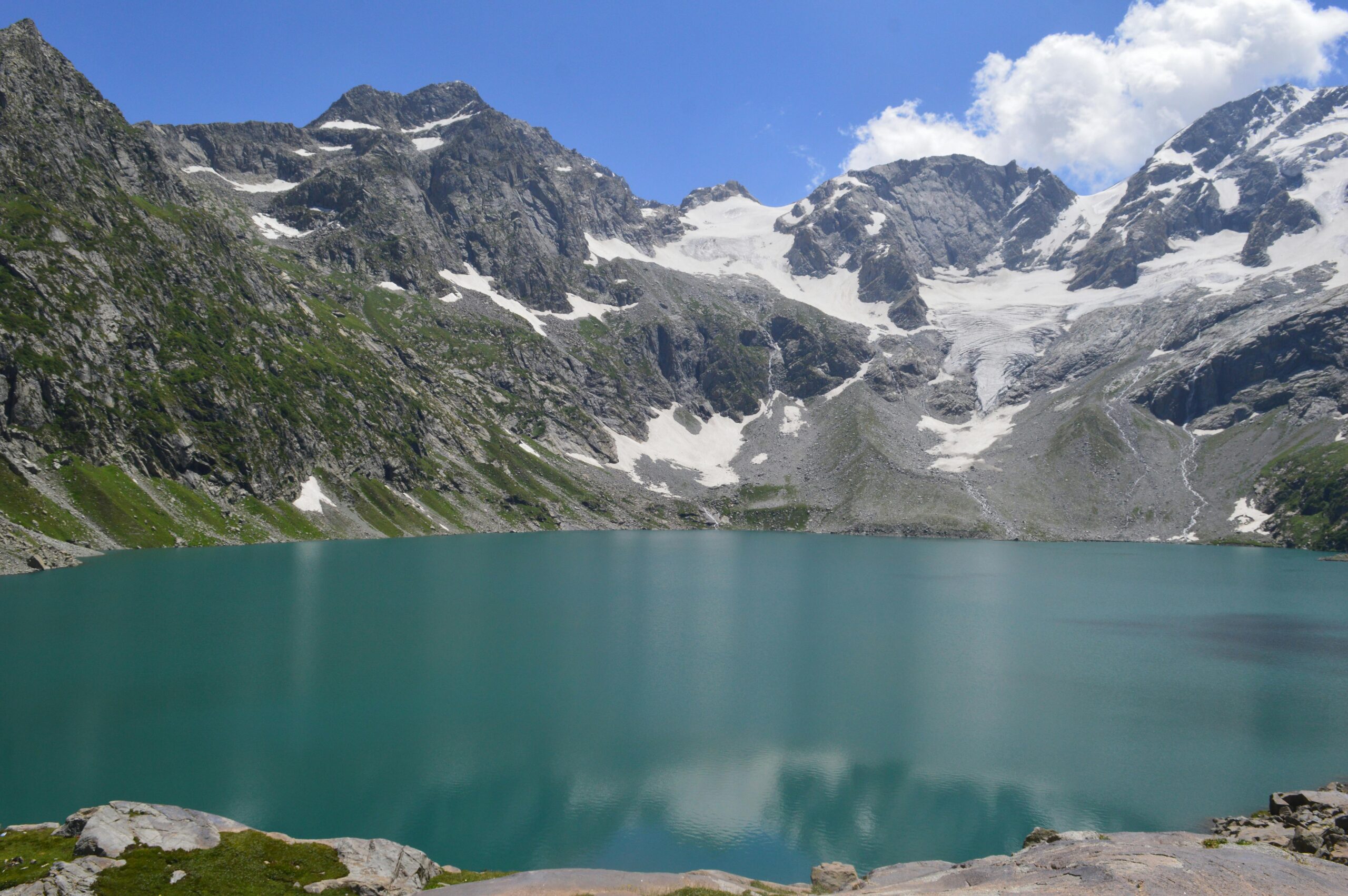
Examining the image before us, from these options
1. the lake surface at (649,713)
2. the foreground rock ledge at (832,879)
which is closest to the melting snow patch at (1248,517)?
the lake surface at (649,713)

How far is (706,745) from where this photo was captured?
4181 centimetres

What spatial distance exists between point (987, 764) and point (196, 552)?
360ft

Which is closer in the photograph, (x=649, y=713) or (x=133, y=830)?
(x=133, y=830)

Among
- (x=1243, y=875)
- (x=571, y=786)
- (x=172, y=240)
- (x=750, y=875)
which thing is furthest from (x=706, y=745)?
(x=172, y=240)

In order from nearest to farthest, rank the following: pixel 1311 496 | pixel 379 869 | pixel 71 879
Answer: pixel 71 879 < pixel 379 869 < pixel 1311 496

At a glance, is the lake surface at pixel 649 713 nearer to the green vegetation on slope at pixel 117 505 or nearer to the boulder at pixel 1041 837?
the boulder at pixel 1041 837

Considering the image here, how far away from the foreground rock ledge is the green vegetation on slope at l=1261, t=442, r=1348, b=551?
179654 millimetres

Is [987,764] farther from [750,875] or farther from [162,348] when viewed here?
[162,348]

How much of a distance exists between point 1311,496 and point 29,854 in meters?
221

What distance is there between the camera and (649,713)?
46656 millimetres

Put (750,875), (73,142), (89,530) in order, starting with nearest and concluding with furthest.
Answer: (750,875) < (89,530) < (73,142)

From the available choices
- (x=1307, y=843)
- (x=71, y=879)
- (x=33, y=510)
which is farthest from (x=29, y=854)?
(x=33, y=510)

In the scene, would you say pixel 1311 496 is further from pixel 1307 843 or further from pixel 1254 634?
pixel 1307 843

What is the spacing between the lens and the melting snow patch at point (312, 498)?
14562 centimetres
